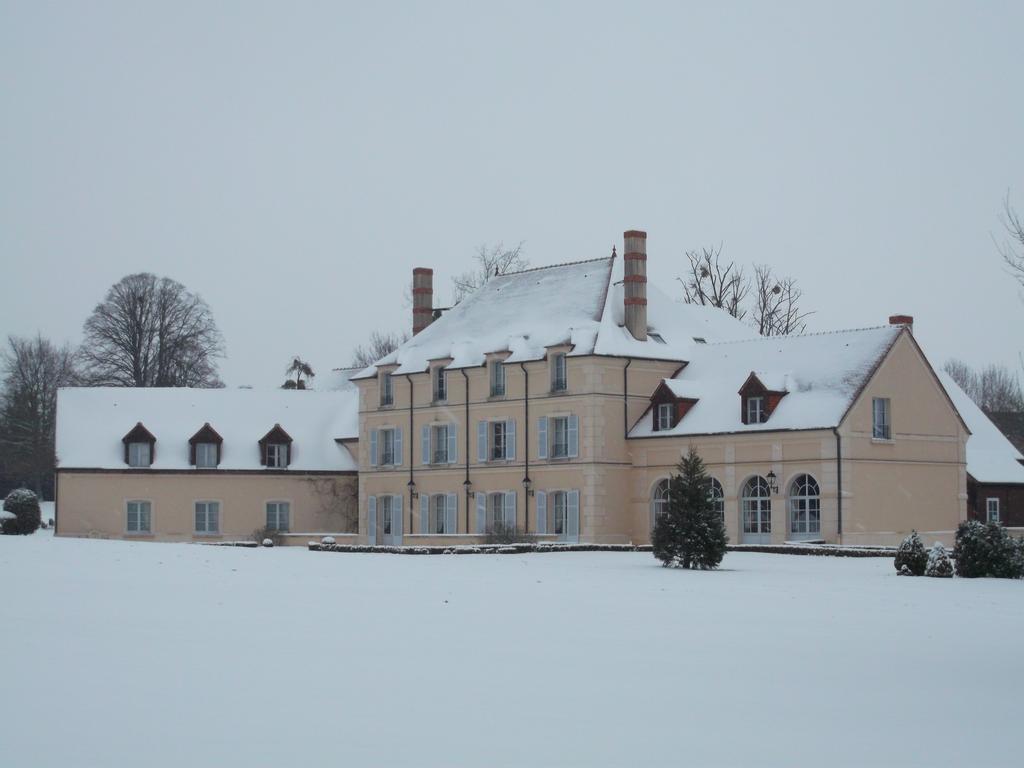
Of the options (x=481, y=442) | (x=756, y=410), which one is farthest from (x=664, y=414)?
(x=481, y=442)

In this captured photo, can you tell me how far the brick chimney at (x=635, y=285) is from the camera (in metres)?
Result: 48.8

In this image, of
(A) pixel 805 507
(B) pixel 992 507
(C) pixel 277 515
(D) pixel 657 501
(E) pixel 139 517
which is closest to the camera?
(A) pixel 805 507

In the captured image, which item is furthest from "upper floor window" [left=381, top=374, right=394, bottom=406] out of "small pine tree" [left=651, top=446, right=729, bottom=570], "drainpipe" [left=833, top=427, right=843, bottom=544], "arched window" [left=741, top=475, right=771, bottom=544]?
"small pine tree" [left=651, top=446, right=729, bottom=570]

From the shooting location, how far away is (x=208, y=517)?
5422 cm

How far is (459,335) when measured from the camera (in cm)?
5359

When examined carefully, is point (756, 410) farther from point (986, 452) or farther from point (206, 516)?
point (206, 516)

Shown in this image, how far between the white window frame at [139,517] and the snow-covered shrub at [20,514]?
10.8ft

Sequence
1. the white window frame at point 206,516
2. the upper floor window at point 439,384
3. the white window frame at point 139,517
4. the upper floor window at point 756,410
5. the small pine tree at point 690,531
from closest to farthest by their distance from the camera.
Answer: the small pine tree at point 690,531 < the upper floor window at point 756,410 < the upper floor window at point 439,384 < the white window frame at point 139,517 < the white window frame at point 206,516

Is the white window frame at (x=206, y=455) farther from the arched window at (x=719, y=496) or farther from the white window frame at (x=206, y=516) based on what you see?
the arched window at (x=719, y=496)

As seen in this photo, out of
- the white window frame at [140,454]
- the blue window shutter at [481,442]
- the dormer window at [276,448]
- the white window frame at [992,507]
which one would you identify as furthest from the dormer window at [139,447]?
the white window frame at [992,507]

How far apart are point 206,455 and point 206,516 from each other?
2304 mm

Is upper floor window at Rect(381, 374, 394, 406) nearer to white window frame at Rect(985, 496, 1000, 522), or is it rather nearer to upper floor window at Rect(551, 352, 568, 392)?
upper floor window at Rect(551, 352, 568, 392)

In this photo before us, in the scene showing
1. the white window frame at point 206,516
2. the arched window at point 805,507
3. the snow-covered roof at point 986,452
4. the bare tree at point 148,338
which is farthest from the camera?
the bare tree at point 148,338

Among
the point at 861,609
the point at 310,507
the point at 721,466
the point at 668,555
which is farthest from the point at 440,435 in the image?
→ the point at 861,609
